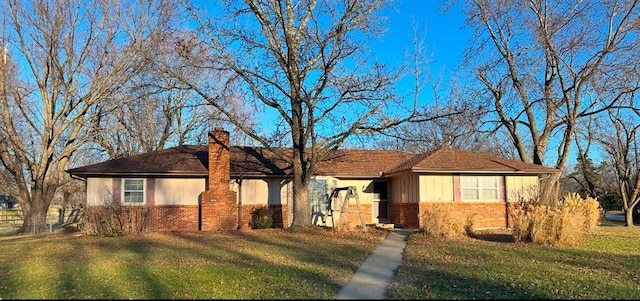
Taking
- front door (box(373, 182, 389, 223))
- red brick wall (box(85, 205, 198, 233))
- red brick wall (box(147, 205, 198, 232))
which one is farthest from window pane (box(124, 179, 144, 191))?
front door (box(373, 182, 389, 223))

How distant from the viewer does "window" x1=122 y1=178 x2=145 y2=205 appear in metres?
19.6

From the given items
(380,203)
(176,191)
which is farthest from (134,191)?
(380,203)

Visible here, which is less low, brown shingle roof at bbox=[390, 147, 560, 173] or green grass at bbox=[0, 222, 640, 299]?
brown shingle roof at bbox=[390, 147, 560, 173]

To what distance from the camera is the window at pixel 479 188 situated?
2023 cm

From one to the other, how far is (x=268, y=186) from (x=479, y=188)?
8.66 metres

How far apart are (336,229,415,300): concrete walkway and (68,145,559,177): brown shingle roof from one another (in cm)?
626

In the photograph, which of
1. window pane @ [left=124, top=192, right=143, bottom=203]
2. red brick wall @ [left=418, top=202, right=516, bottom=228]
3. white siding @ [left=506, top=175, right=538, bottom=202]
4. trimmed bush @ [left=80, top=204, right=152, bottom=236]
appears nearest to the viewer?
trimmed bush @ [left=80, top=204, right=152, bottom=236]

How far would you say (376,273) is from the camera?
31.2 feet

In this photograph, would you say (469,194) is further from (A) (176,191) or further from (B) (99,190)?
(B) (99,190)

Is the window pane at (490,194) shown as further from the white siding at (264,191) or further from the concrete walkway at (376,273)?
the white siding at (264,191)

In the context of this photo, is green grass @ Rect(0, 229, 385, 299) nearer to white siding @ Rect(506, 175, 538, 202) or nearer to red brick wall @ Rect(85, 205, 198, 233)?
red brick wall @ Rect(85, 205, 198, 233)

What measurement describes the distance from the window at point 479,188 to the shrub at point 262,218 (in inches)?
306

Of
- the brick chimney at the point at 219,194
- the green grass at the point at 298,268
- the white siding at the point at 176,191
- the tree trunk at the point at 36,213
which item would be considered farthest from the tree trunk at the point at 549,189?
the tree trunk at the point at 36,213

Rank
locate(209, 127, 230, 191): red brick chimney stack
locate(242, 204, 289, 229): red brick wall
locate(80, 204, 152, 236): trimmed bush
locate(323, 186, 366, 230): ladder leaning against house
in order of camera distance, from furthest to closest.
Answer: locate(242, 204, 289, 229): red brick wall < locate(209, 127, 230, 191): red brick chimney stack < locate(323, 186, 366, 230): ladder leaning against house < locate(80, 204, 152, 236): trimmed bush
